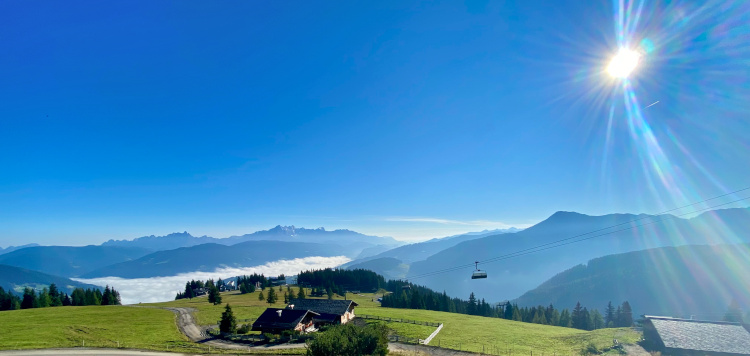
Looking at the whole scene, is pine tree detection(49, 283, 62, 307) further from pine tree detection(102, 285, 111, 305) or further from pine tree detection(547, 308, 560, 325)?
pine tree detection(547, 308, 560, 325)

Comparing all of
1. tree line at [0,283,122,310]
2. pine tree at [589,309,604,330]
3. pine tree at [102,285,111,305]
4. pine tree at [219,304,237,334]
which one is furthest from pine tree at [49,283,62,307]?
pine tree at [589,309,604,330]

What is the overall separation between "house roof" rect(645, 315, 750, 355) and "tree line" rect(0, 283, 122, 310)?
14605cm

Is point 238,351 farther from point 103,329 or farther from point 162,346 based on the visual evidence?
point 103,329

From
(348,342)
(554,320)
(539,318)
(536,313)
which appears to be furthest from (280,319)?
(554,320)

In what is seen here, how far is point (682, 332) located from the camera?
49000mm

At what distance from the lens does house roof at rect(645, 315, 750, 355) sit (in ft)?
143

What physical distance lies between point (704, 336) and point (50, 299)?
164421 millimetres

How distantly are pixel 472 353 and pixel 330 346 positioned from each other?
83.5 feet

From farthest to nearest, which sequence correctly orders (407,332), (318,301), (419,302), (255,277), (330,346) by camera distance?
(255,277) < (419,302) < (318,301) < (407,332) < (330,346)

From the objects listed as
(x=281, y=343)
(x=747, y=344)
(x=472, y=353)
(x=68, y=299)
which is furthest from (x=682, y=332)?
(x=68, y=299)

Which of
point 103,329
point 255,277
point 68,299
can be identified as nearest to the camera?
point 103,329

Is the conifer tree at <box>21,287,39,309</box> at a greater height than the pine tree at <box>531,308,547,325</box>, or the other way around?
the conifer tree at <box>21,287,39,309</box>

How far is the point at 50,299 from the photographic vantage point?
9712 cm

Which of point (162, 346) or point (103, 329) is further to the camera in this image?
point (103, 329)
